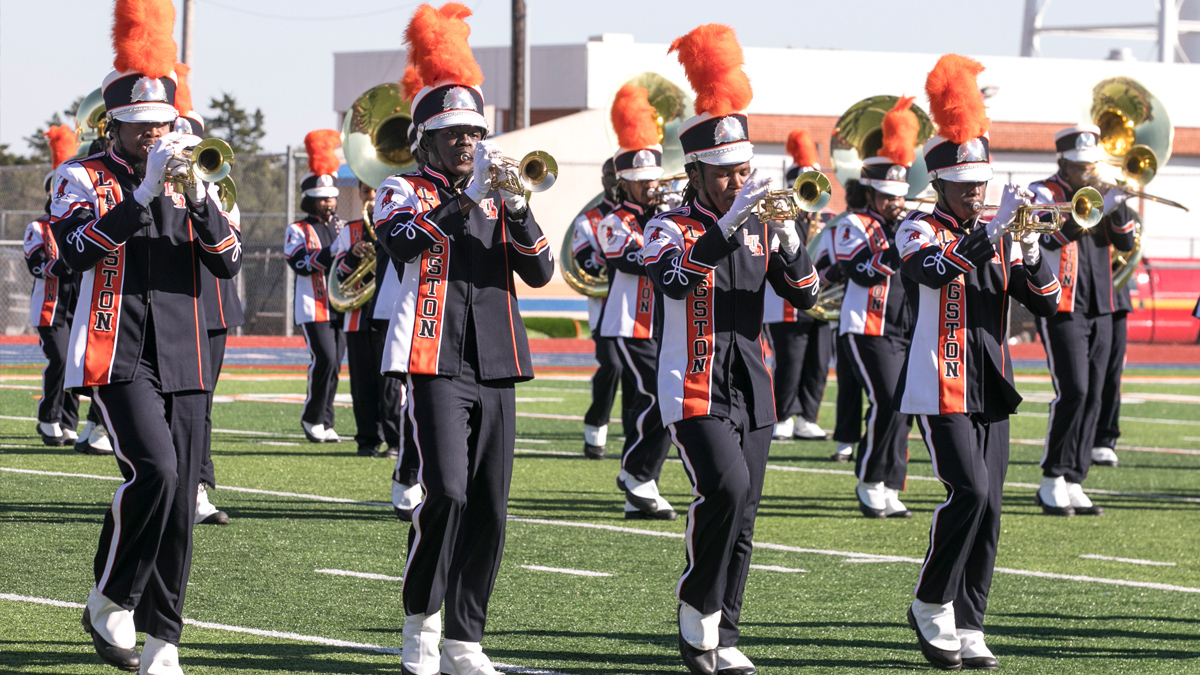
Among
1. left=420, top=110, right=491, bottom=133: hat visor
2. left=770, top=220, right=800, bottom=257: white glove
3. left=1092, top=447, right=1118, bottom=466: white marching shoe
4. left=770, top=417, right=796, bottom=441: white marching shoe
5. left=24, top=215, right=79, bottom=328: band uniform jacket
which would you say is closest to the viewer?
left=420, top=110, right=491, bottom=133: hat visor

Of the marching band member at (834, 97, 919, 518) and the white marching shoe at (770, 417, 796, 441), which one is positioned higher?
the marching band member at (834, 97, 919, 518)

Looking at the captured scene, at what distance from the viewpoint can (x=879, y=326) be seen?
356 inches

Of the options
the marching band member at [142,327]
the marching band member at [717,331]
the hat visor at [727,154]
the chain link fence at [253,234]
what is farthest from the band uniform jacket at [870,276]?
the chain link fence at [253,234]

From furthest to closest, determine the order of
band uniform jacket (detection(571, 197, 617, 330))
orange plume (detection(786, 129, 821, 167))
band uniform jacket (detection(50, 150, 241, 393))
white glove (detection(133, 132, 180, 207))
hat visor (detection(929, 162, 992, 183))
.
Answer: orange plume (detection(786, 129, 821, 167)), band uniform jacket (detection(571, 197, 617, 330)), hat visor (detection(929, 162, 992, 183)), band uniform jacket (detection(50, 150, 241, 393)), white glove (detection(133, 132, 180, 207))

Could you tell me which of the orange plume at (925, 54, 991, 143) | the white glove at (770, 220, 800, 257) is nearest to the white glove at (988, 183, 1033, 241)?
the orange plume at (925, 54, 991, 143)

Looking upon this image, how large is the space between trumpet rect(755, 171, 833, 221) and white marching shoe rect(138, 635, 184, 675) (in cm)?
225

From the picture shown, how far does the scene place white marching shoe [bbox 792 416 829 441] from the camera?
13383 mm

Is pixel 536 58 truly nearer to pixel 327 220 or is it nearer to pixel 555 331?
pixel 555 331

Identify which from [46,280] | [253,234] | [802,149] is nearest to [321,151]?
[46,280]

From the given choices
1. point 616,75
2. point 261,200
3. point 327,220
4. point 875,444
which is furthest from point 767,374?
point 616,75

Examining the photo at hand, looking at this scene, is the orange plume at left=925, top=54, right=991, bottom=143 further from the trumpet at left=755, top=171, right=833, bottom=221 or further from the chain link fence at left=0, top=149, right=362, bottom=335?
the chain link fence at left=0, top=149, right=362, bottom=335

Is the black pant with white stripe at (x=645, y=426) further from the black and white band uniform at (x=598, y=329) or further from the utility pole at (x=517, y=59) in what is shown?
the utility pole at (x=517, y=59)

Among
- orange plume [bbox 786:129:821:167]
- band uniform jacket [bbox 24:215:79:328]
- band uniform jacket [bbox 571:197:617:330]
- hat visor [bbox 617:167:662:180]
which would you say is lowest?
band uniform jacket [bbox 24:215:79:328]

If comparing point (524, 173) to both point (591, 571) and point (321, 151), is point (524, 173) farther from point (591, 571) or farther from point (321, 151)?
point (321, 151)
